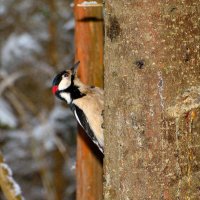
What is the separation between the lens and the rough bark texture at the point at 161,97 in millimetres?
1140

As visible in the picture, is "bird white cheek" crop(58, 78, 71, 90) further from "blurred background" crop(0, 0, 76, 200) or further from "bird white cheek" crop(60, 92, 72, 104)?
"blurred background" crop(0, 0, 76, 200)

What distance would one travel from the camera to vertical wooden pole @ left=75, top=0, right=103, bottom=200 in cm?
254

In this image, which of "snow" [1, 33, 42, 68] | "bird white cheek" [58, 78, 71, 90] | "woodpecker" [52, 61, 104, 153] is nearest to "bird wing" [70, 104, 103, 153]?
"woodpecker" [52, 61, 104, 153]

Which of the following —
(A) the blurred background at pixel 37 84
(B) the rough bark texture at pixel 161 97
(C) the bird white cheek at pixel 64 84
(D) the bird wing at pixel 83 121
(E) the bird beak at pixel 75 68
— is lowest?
(A) the blurred background at pixel 37 84

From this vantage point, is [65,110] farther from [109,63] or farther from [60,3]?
[109,63]

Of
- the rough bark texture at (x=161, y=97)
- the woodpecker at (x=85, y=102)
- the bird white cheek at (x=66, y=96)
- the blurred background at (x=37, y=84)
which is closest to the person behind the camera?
the rough bark texture at (x=161, y=97)

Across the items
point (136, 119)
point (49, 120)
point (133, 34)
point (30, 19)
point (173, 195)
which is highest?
point (133, 34)

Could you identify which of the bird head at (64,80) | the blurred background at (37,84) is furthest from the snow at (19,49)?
the bird head at (64,80)

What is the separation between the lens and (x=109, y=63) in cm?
127

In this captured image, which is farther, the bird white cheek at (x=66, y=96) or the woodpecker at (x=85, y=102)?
the bird white cheek at (x=66, y=96)

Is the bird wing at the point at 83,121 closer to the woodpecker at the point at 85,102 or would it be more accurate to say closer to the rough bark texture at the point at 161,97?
the woodpecker at the point at 85,102

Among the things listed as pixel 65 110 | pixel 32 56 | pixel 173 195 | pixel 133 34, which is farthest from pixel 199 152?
pixel 32 56

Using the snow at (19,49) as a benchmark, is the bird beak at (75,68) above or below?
above

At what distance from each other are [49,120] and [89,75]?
4.52 metres
